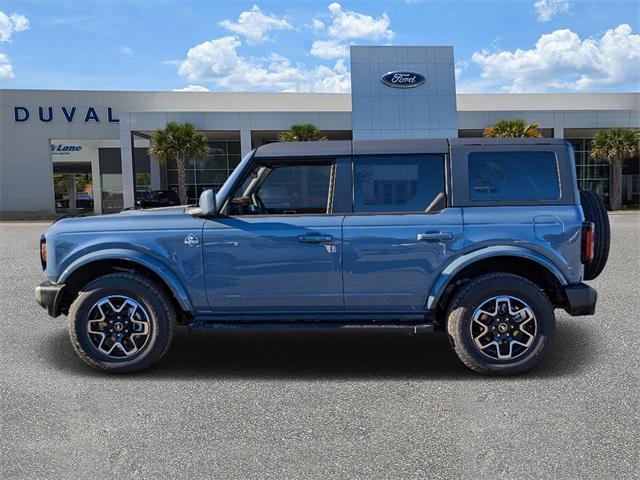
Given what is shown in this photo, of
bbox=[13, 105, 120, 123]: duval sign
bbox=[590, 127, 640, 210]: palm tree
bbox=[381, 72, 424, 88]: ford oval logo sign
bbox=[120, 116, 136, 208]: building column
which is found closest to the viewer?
bbox=[120, 116, 136, 208]: building column

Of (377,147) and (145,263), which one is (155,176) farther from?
(377,147)

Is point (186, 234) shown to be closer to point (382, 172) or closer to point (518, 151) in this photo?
point (382, 172)

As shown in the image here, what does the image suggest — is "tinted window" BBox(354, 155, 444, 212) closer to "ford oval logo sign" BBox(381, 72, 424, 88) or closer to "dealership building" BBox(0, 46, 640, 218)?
"dealership building" BBox(0, 46, 640, 218)

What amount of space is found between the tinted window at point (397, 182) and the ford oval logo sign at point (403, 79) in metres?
27.7

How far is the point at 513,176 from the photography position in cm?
440

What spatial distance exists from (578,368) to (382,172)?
2.30 metres

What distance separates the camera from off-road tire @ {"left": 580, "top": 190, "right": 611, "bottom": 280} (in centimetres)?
457

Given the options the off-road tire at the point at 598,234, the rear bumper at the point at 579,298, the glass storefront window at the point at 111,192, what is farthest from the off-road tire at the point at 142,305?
the glass storefront window at the point at 111,192

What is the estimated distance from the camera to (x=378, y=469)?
9.50 ft

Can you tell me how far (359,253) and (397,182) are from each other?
69 cm

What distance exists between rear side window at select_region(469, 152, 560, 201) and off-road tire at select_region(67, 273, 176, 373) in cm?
271

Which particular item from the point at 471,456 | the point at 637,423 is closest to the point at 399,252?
the point at 471,456

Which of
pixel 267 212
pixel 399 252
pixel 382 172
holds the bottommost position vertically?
pixel 399 252

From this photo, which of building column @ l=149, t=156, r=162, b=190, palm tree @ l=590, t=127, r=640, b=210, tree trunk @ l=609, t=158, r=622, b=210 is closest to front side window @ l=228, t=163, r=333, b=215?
palm tree @ l=590, t=127, r=640, b=210
